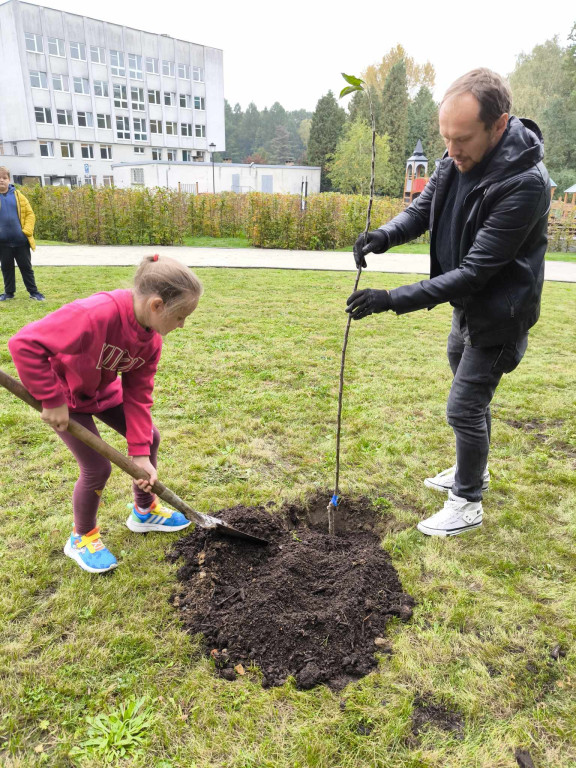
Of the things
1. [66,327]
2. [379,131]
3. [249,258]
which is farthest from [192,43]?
[66,327]

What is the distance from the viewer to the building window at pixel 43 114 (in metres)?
40.5

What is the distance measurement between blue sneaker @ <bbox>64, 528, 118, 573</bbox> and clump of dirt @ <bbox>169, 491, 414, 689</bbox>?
0.32 metres

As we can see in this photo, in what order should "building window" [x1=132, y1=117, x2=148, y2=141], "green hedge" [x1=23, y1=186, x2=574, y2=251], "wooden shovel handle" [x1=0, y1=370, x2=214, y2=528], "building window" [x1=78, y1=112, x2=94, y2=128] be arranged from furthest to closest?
"building window" [x1=132, y1=117, x2=148, y2=141], "building window" [x1=78, y1=112, x2=94, y2=128], "green hedge" [x1=23, y1=186, x2=574, y2=251], "wooden shovel handle" [x1=0, y1=370, x2=214, y2=528]

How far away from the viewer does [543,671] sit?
209 centimetres

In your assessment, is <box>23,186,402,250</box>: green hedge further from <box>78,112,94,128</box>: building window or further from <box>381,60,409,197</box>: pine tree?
<box>78,112,94,128</box>: building window

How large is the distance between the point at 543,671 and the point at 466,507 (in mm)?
983

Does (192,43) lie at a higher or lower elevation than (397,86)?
higher

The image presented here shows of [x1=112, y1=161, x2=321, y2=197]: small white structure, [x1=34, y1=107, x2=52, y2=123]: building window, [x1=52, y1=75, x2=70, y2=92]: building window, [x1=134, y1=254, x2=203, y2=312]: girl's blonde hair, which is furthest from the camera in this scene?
[x1=52, y1=75, x2=70, y2=92]: building window

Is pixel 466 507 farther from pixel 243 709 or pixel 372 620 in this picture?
pixel 243 709

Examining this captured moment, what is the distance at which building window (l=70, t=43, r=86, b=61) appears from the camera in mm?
41375

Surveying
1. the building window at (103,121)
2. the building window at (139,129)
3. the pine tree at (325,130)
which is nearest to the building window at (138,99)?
the building window at (139,129)

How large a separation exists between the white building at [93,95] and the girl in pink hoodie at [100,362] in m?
37.8

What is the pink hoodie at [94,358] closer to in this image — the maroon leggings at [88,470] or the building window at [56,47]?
the maroon leggings at [88,470]

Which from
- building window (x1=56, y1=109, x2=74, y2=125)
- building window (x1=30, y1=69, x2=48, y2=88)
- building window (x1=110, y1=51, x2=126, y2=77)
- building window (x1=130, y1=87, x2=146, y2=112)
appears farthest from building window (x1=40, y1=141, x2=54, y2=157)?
building window (x1=110, y1=51, x2=126, y2=77)
